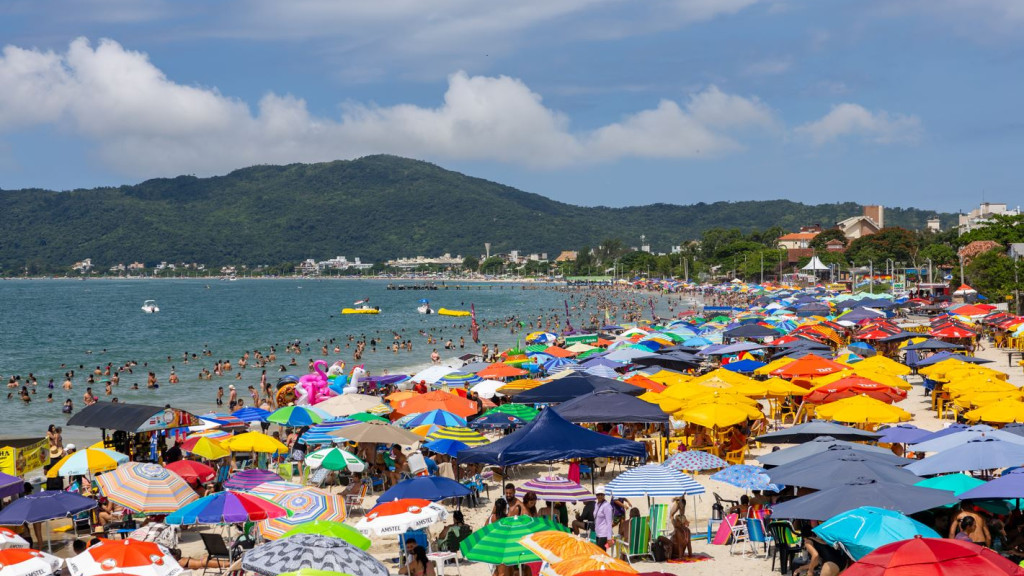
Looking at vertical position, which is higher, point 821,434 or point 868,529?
point 868,529

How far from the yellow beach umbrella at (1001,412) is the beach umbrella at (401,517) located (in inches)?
358

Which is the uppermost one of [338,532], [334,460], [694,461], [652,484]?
[338,532]

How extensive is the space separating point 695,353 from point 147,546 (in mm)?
21044

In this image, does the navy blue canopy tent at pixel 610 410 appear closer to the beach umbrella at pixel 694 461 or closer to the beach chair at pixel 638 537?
the beach umbrella at pixel 694 461

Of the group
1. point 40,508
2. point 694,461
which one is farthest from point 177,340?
point 694,461

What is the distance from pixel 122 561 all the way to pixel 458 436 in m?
7.26

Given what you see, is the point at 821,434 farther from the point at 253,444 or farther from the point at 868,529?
the point at 253,444

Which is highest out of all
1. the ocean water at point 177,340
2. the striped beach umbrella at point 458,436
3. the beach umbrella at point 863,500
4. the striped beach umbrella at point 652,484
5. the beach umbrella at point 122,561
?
the beach umbrella at point 863,500

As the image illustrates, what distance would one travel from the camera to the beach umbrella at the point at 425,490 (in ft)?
34.4

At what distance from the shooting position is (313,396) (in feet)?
70.5

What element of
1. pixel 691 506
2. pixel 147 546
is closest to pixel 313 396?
pixel 691 506

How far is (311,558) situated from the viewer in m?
7.12

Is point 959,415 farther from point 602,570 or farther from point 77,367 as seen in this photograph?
point 77,367

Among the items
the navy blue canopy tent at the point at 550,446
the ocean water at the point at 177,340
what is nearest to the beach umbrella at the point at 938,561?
the navy blue canopy tent at the point at 550,446
